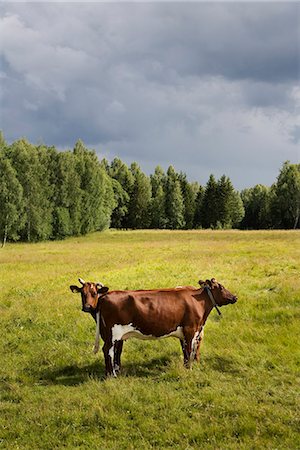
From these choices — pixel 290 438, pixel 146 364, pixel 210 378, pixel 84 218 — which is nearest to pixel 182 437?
pixel 290 438

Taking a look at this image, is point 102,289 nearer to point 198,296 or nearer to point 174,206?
point 198,296

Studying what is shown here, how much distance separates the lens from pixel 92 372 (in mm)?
10039

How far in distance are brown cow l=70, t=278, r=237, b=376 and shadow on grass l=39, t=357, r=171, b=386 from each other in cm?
52

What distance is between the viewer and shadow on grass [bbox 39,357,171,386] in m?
9.71

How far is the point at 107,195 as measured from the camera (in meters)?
82.8

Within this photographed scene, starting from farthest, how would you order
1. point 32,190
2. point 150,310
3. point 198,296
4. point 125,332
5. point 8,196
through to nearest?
1. point 32,190
2. point 8,196
3. point 198,296
4. point 150,310
5. point 125,332

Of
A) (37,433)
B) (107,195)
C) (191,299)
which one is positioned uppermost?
(107,195)

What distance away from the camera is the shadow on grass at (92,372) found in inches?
382

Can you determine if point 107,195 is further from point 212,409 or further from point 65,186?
point 212,409

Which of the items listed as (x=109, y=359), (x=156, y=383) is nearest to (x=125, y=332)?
(x=109, y=359)

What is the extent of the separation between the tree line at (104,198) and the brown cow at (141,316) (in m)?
46.0

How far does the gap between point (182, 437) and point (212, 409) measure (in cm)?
108

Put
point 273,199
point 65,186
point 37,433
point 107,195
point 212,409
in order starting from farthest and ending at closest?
point 273,199 → point 107,195 → point 65,186 → point 212,409 → point 37,433

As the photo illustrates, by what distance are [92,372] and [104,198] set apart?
72366mm
